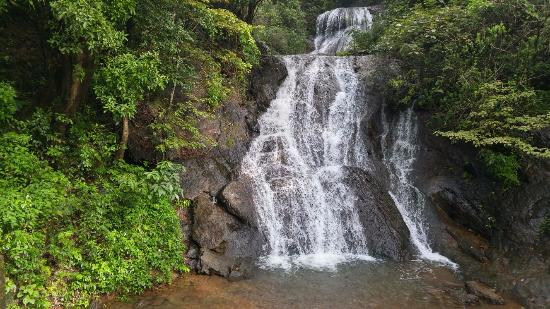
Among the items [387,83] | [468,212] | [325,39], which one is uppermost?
[325,39]

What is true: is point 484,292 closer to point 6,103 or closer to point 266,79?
point 266,79

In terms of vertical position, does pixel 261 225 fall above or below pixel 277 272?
above

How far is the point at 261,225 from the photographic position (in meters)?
11.0

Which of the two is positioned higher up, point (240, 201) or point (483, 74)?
point (483, 74)

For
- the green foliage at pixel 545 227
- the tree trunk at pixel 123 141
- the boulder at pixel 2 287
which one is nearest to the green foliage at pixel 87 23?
the tree trunk at pixel 123 141

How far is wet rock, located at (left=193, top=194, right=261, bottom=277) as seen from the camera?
9.43 m

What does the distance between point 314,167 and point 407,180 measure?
11.2ft

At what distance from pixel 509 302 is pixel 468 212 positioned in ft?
11.6

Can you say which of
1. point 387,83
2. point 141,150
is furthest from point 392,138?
point 141,150

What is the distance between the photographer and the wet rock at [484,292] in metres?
8.34

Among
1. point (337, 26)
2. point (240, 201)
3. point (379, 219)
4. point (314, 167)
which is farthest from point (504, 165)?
point (337, 26)

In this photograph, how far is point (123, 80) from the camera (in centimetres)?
828

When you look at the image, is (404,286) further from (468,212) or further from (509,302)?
(468,212)

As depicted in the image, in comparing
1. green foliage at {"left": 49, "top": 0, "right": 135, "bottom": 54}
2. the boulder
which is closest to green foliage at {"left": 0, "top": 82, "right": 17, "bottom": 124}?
green foliage at {"left": 49, "top": 0, "right": 135, "bottom": 54}
